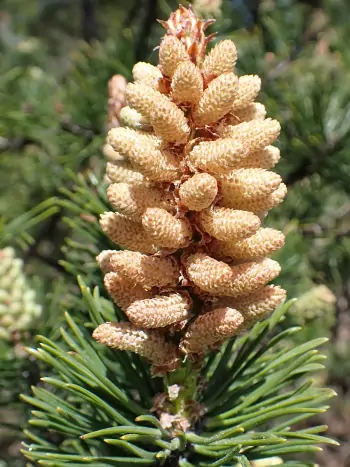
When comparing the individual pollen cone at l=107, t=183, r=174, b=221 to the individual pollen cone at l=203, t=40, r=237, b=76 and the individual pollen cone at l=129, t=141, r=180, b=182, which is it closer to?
the individual pollen cone at l=129, t=141, r=180, b=182

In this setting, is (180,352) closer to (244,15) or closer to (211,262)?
(211,262)

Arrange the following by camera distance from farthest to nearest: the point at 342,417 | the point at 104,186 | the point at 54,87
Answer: the point at 342,417 → the point at 54,87 → the point at 104,186

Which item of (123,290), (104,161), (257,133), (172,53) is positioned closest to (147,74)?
(172,53)

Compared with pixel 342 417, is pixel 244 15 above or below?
above

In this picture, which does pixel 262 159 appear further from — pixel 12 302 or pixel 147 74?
pixel 12 302

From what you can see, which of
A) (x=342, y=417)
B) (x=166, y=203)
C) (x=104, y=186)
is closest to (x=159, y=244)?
(x=166, y=203)

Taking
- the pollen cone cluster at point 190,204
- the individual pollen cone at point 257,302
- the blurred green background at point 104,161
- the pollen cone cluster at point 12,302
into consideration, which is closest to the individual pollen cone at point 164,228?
the pollen cone cluster at point 190,204

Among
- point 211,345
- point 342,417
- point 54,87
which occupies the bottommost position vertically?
point 342,417

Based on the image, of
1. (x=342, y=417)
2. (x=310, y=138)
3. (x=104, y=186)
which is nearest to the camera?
(x=104, y=186)
